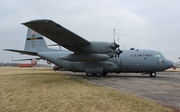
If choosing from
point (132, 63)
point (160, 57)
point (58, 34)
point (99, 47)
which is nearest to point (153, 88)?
point (99, 47)

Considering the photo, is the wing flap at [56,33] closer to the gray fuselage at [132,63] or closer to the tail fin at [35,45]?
the gray fuselage at [132,63]

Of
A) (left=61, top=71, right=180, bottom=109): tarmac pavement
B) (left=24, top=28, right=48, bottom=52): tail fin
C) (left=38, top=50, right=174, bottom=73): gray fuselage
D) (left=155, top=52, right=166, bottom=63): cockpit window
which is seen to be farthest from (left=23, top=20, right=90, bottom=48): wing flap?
(left=155, top=52, right=166, bottom=63): cockpit window

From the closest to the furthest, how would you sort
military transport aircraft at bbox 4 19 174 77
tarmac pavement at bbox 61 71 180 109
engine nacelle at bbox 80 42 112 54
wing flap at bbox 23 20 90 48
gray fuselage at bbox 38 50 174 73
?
tarmac pavement at bbox 61 71 180 109 < wing flap at bbox 23 20 90 48 < military transport aircraft at bbox 4 19 174 77 < engine nacelle at bbox 80 42 112 54 < gray fuselage at bbox 38 50 174 73

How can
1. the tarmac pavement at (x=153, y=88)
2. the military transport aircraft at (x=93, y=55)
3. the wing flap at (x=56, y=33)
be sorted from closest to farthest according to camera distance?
the tarmac pavement at (x=153, y=88), the wing flap at (x=56, y=33), the military transport aircraft at (x=93, y=55)

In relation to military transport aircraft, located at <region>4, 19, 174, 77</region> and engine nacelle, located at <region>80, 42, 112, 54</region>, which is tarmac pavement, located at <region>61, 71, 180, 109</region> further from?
military transport aircraft, located at <region>4, 19, 174, 77</region>

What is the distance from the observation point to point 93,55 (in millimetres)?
18453

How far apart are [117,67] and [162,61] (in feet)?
17.7

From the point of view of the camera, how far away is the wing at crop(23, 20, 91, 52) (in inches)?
495

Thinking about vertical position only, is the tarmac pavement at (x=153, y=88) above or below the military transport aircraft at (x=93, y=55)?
below

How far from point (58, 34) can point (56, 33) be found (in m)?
0.26

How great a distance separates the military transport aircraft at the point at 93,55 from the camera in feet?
52.8

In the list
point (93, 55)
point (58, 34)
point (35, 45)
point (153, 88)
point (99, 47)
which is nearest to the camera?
point (153, 88)

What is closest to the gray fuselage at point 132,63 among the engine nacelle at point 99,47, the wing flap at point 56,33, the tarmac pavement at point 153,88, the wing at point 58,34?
the wing at point 58,34

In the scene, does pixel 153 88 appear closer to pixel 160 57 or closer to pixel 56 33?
pixel 56 33
